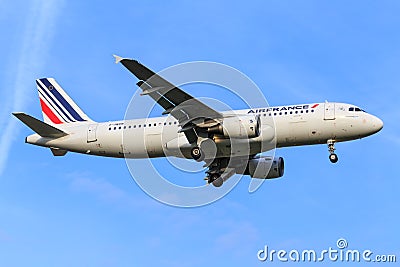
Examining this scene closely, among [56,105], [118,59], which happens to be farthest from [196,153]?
[56,105]

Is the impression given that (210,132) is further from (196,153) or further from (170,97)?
(170,97)

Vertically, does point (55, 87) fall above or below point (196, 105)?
above

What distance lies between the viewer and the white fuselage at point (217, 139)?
53750 mm

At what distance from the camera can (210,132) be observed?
178ft

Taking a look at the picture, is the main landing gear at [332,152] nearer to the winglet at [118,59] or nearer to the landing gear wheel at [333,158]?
the landing gear wheel at [333,158]

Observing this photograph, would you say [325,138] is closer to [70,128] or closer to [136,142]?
[136,142]

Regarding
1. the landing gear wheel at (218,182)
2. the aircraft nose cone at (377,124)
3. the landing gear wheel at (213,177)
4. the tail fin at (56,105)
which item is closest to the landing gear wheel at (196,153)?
the landing gear wheel at (218,182)

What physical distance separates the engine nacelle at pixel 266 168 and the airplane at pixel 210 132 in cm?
7

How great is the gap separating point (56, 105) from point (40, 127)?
548cm

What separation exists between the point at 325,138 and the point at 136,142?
13.2 meters

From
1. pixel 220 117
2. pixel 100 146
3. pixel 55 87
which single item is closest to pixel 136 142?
pixel 100 146

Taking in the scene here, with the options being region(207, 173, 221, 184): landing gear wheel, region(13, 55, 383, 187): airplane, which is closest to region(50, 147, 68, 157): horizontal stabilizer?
region(13, 55, 383, 187): airplane

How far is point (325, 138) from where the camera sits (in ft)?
178

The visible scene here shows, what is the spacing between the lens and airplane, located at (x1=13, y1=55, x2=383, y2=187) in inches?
2080
